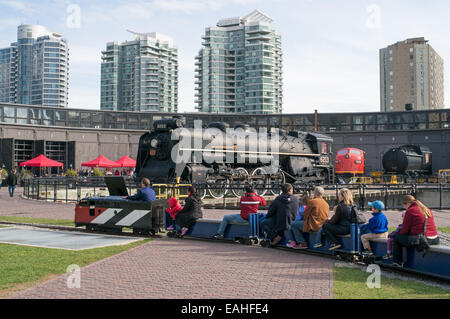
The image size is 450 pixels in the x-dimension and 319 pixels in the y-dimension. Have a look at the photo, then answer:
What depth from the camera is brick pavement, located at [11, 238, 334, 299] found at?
22.2 feet

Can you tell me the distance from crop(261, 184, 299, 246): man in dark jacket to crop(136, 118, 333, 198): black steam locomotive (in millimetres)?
8223

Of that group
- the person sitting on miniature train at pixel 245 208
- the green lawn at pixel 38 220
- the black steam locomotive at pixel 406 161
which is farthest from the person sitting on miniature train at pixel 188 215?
the black steam locomotive at pixel 406 161

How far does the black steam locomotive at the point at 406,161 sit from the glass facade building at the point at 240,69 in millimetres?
88903

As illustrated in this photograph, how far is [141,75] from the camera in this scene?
14862 centimetres

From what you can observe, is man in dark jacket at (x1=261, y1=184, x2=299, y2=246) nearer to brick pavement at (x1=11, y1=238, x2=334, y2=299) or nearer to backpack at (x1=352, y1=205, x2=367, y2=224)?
brick pavement at (x1=11, y1=238, x2=334, y2=299)

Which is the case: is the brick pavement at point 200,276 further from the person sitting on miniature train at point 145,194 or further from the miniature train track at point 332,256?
the person sitting on miniature train at point 145,194

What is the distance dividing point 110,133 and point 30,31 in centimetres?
13958

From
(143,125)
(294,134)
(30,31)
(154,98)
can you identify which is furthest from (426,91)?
(30,31)

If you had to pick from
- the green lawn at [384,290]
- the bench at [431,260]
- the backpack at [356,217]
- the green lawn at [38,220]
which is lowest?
the green lawn at [384,290]

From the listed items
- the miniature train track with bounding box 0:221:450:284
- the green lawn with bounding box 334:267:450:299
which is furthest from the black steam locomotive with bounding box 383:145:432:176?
the green lawn with bounding box 334:267:450:299

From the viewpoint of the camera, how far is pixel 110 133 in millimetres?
53969

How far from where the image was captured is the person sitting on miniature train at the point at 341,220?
9.39 metres

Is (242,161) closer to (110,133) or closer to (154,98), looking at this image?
(110,133)
